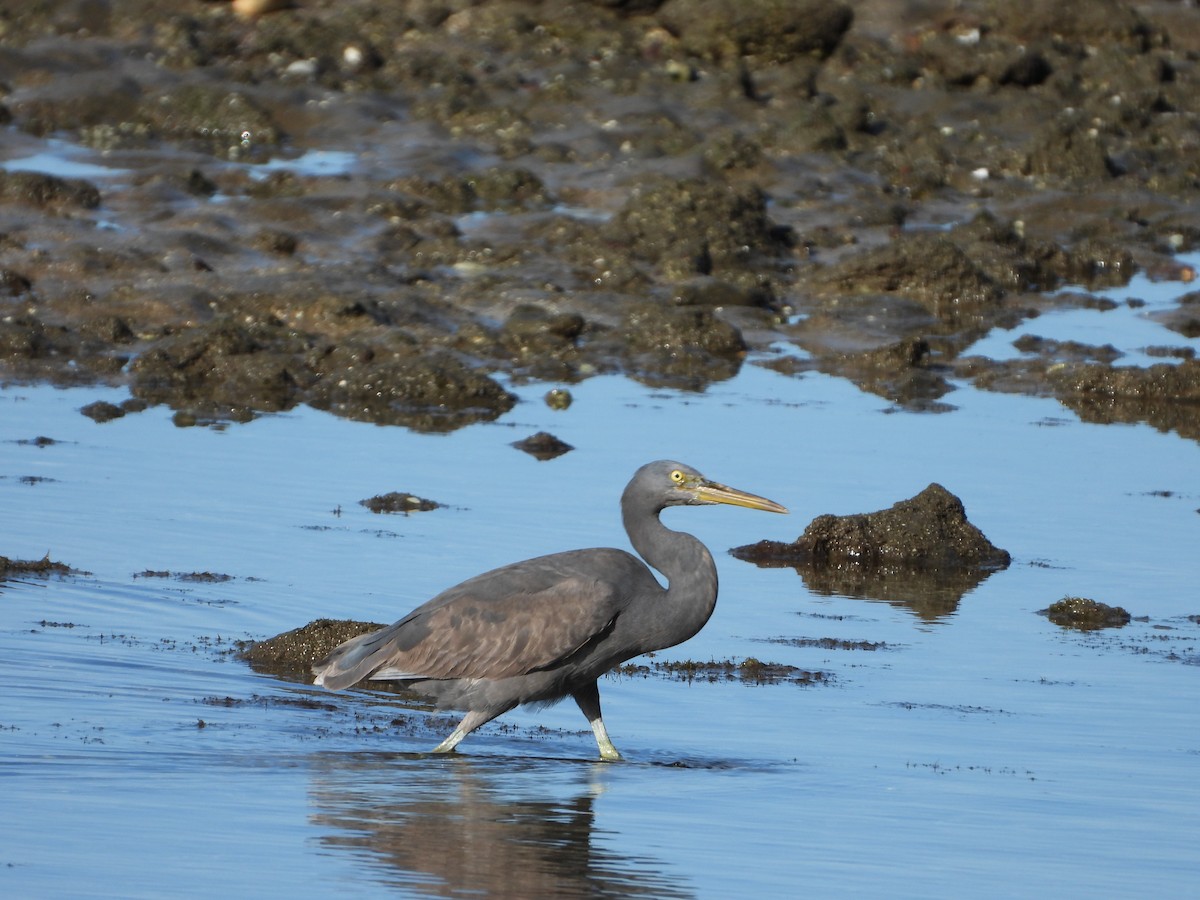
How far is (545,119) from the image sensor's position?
30219 millimetres

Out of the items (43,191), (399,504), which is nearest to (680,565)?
(399,504)

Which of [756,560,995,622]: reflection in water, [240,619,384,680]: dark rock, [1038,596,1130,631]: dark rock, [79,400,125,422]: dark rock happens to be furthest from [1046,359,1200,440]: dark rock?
[240,619,384,680]: dark rock

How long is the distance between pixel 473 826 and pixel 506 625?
154cm

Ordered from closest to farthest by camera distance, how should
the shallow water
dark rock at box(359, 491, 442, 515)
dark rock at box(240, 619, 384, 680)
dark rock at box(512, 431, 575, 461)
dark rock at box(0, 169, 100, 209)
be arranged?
the shallow water, dark rock at box(240, 619, 384, 680), dark rock at box(359, 491, 442, 515), dark rock at box(512, 431, 575, 461), dark rock at box(0, 169, 100, 209)

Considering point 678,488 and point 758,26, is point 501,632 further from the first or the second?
point 758,26

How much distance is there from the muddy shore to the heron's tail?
7.21 m

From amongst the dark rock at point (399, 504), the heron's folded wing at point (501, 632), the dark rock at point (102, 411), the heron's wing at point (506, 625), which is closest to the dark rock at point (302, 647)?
the heron's wing at point (506, 625)

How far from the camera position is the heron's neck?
1012 cm

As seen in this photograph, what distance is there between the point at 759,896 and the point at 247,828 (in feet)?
6.82

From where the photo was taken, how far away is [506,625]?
9992mm

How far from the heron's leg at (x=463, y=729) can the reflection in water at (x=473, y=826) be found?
0.32 feet

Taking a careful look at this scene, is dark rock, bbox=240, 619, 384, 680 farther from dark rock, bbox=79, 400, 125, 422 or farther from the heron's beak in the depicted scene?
dark rock, bbox=79, 400, 125, 422

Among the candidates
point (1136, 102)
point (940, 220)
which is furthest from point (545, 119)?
point (1136, 102)

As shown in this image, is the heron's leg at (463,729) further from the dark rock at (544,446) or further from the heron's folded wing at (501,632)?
the dark rock at (544,446)
